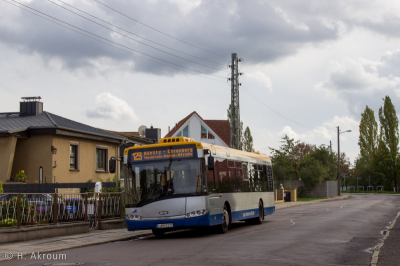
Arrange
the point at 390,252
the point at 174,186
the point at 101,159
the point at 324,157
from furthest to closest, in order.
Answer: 1. the point at 324,157
2. the point at 101,159
3. the point at 174,186
4. the point at 390,252

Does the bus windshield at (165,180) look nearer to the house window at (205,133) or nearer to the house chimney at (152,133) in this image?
the house chimney at (152,133)

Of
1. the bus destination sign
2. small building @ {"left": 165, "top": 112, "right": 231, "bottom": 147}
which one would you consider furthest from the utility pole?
small building @ {"left": 165, "top": 112, "right": 231, "bottom": 147}

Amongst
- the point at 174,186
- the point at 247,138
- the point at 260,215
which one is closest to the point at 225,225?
the point at 174,186

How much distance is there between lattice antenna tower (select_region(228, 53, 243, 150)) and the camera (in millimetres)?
32566

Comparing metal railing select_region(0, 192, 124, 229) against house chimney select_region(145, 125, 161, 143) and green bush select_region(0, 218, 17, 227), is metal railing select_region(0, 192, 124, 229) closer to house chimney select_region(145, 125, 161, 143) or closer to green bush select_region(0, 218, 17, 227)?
green bush select_region(0, 218, 17, 227)

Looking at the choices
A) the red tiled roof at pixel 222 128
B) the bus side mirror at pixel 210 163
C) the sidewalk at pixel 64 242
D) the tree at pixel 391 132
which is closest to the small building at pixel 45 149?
the sidewalk at pixel 64 242

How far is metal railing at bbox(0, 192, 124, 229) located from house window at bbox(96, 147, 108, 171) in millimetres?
11111

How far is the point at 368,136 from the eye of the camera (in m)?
86.5

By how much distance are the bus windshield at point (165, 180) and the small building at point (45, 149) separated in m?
11.7

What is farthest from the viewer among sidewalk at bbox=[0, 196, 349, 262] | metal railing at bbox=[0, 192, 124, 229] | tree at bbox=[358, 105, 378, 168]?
tree at bbox=[358, 105, 378, 168]

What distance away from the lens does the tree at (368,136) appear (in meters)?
85.8

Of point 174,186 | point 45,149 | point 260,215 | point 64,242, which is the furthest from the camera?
point 45,149

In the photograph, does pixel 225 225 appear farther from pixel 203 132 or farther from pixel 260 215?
pixel 203 132

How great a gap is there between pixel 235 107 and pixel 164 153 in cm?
1806
